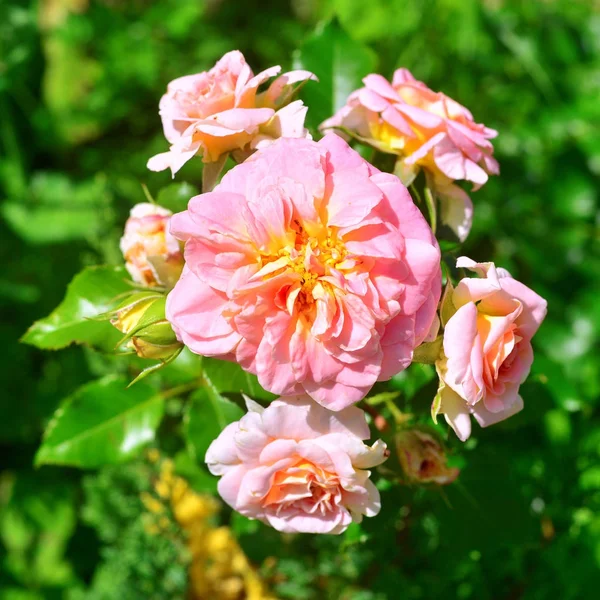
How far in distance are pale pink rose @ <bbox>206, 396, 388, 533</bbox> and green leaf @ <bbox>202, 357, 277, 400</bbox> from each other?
9 centimetres

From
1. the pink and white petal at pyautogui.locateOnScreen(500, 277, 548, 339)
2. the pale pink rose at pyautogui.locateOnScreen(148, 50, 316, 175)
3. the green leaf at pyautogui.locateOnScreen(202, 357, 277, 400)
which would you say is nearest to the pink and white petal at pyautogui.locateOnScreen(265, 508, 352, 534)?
the green leaf at pyautogui.locateOnScreen(202, 357, 277, 400)

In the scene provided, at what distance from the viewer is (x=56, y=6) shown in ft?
8.45

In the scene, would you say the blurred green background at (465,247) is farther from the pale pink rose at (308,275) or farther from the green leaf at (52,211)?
the pale pink rose at (308,275)

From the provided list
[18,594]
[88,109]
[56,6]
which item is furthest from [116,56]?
[18,594]

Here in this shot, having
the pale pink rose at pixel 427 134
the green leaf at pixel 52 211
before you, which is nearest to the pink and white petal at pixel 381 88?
the pale pink rose at pixel 427 134

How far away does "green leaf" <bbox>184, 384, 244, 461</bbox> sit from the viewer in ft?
2.93

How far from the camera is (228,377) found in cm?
76

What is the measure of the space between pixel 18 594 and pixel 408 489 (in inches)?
44.3

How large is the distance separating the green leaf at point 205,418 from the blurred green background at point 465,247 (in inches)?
8.0

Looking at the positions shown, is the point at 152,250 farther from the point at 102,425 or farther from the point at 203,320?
the point at 102,425

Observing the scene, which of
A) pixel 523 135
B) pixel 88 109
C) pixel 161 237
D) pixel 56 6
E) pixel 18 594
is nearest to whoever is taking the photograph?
pixel 161 237

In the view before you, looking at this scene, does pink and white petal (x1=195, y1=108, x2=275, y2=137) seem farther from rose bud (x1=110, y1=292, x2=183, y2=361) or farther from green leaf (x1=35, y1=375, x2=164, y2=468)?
green leaf (x1=35, y1=375, x2=164, y2=468)

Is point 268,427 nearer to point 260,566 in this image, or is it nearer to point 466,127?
point 466,127

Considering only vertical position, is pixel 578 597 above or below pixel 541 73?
below
